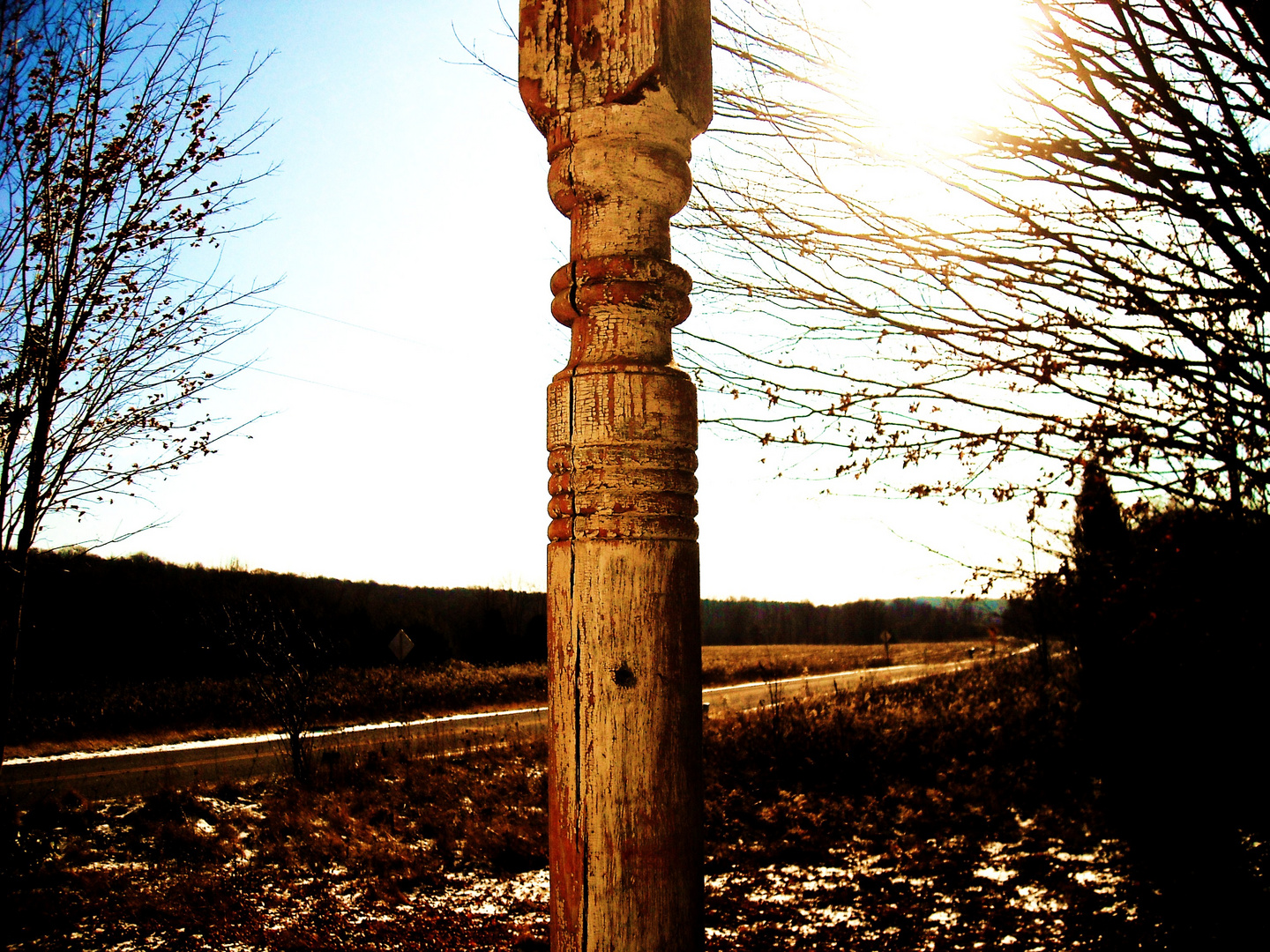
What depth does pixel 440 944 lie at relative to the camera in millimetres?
4566

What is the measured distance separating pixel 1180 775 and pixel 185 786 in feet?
39.6

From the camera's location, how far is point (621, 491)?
1323 mm

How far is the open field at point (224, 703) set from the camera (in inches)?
741

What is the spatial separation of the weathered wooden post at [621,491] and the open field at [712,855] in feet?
11.8

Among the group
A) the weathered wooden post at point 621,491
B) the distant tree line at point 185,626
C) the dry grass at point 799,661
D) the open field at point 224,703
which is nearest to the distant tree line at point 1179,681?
the weathered wooden post at point 621,491

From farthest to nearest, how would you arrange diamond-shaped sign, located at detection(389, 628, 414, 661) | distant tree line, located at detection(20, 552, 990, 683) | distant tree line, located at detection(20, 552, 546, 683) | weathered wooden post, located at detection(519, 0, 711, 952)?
1. distant tree line, located at detection(20, 552, 546, 683)
2. distant tree line, located at detection(20, 552, 990, 683)
3. diamond-shaped sign, located at detection(389, 628, 414, 661)
4. weathered wooden post, located at detection(519, 0, 711, 952)

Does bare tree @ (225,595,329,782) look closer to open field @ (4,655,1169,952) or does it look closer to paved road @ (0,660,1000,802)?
open field @ (4,655,1169,952)

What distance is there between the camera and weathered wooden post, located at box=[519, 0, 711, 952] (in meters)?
1.28

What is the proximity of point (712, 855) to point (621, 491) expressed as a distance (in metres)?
6.01

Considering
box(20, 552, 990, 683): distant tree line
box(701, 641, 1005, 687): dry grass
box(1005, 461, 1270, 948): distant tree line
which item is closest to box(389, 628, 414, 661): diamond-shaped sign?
box(20, 552, 990, 683): distant tree line

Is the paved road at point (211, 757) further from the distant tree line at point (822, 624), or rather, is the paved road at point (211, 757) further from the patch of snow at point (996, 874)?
the distant tree line at point (822, 624)

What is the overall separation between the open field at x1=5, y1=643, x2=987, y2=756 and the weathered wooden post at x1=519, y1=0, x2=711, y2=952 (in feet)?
48.2

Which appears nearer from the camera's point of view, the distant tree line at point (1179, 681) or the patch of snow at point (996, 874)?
the distant tree line at point (1179, 681)

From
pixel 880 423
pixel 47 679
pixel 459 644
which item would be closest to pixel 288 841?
pixel 880 423
